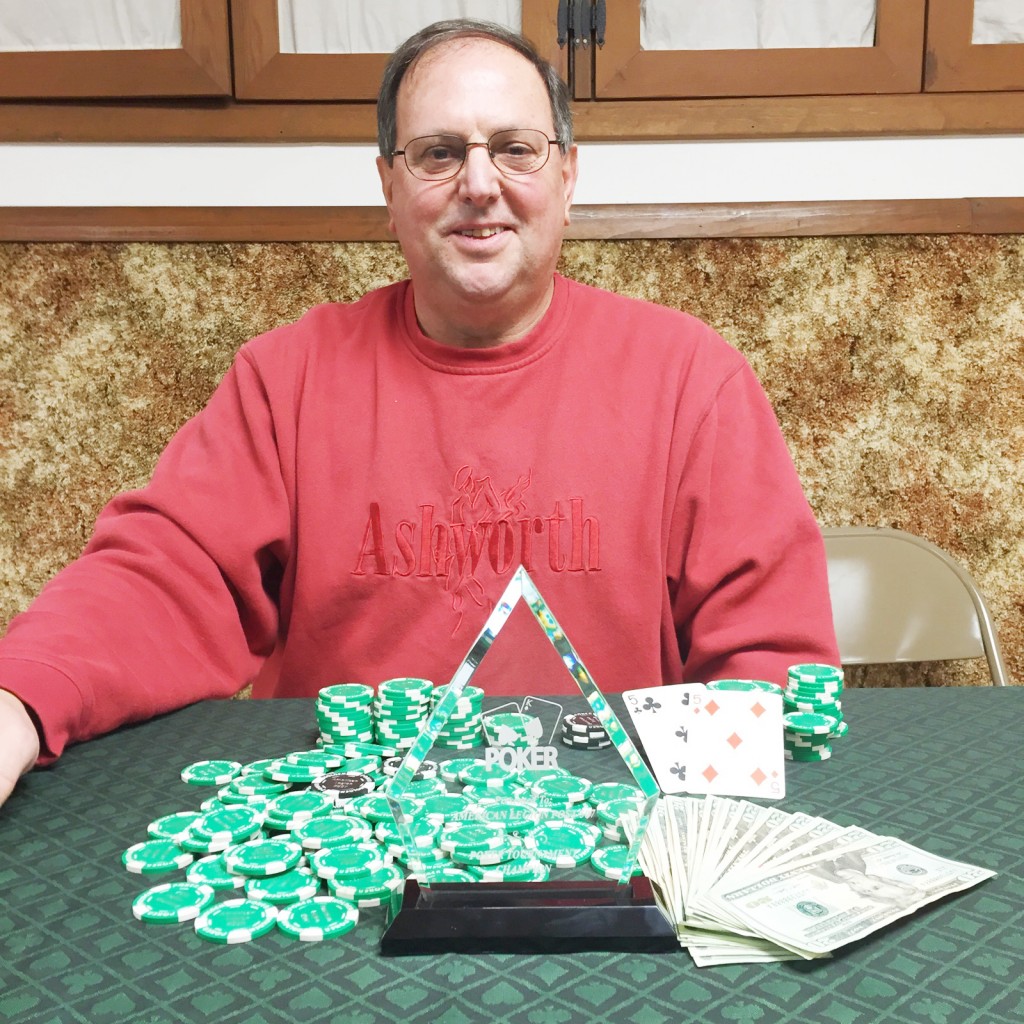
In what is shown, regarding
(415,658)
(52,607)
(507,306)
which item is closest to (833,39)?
(507,306)

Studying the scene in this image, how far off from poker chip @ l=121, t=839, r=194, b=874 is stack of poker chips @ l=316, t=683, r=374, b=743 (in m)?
0.29

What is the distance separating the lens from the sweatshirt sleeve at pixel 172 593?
46.9 inches

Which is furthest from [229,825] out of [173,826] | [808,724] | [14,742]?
[808,724]

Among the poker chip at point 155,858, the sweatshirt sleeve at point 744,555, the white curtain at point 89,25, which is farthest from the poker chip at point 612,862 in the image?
the white curtain at point 89,25

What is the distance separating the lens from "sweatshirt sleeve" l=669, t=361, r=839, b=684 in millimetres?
1594

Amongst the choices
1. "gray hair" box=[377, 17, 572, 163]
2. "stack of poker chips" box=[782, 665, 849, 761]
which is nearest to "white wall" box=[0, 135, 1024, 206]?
"gray hair" box=[377, 17, 572, 163]

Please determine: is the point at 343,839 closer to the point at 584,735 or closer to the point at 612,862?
the point at 612,862

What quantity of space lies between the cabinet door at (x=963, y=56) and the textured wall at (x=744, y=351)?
35 cm

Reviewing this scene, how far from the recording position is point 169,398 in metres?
2.49

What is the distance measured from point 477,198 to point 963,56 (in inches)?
55.7

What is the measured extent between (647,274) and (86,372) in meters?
1.34

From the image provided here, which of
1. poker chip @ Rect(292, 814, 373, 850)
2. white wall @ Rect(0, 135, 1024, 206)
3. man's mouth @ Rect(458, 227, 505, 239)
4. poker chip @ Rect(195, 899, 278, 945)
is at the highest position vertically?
white wall @ Rect(0, 135, 1024, 206)

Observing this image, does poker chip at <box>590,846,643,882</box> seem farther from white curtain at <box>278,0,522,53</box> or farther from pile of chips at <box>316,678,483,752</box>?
white curtain at <box>278,0,522,53</box>

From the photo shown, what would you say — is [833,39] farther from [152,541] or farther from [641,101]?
[152,541]
